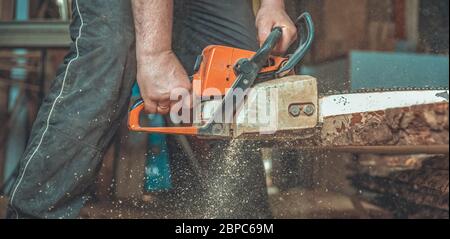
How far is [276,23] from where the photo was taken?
1.46 meters

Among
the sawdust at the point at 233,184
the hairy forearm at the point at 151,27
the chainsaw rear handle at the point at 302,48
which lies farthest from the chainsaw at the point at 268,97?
the sawdust at the point at 233,184

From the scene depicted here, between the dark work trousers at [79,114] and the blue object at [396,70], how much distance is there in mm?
1485

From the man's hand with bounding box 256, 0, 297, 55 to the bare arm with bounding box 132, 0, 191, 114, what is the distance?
277 millimetres

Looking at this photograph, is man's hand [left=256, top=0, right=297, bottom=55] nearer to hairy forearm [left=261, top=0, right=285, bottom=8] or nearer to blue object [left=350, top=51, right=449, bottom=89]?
hairy forearm [left=261, top=0, right=285, bottom=8]

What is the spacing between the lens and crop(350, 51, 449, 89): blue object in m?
2.55

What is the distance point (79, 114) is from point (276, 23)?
2.05ft

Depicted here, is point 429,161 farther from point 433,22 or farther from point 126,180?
point 433,22

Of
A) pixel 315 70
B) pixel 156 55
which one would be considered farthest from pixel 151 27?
pixel 315 70

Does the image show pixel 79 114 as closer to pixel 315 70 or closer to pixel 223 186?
pixel 223 186

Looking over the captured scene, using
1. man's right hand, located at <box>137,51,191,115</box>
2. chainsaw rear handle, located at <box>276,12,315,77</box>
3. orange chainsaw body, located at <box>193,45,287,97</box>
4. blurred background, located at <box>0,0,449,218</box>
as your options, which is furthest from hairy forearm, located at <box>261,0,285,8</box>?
blurred background, located at <box>0,0,449,218</box>

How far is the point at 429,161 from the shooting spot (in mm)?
1923

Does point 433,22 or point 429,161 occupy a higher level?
point 433,22
